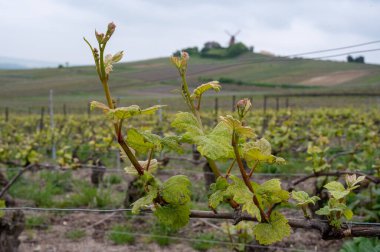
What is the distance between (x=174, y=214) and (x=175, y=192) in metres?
0.07

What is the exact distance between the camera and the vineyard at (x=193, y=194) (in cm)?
115

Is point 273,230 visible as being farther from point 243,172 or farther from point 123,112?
point 123,112

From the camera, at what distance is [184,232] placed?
4.69 metres

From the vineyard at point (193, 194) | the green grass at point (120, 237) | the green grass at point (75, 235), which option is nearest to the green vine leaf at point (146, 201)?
the vineyard at point (193, 194)

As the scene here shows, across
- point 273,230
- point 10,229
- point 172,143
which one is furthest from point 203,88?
point 10,229

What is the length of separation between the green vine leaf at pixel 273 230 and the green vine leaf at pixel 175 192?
0.69 feet

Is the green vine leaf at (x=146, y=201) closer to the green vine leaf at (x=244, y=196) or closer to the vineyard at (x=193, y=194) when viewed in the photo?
the vineyard at (x=193, y=194)

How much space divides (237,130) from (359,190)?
394 cm

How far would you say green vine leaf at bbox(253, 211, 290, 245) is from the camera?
1.17m

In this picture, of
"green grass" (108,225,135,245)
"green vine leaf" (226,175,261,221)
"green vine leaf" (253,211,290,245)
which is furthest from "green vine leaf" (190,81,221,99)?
"green grass" (108,225,135,245)

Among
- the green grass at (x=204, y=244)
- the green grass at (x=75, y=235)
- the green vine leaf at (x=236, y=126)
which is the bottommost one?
the green grass at (x=75, y=235)

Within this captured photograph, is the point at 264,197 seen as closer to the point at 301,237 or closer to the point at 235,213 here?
the point at 235,213

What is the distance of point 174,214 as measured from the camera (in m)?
1.25

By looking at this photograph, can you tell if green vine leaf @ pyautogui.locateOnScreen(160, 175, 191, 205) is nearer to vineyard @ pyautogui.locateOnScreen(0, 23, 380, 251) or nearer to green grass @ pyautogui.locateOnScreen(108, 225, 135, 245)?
vineyard @ pyautogui.locateOnScreen(0, 23, 380, 251)
